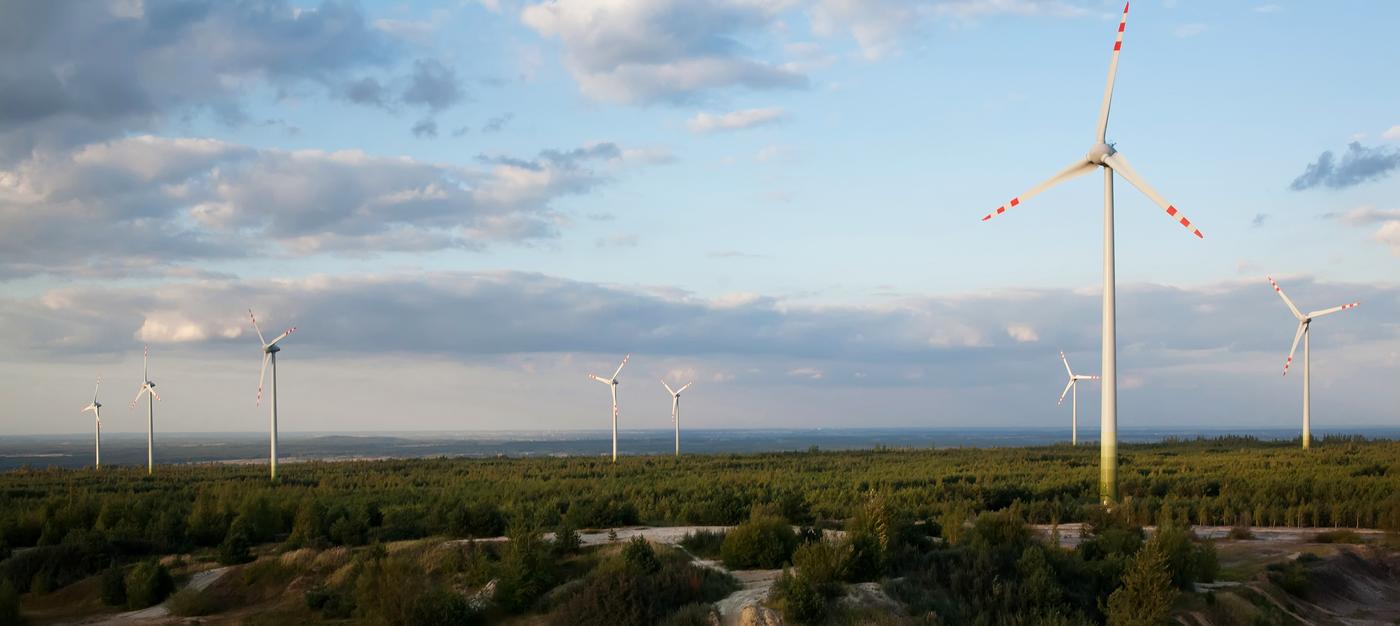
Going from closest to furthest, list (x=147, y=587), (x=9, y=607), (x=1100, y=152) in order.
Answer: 1. (x=9, y=607)
2. (x=147, y=587)
3. (x=1100, y=152)

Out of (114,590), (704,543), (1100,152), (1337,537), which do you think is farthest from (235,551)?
(1100,152)

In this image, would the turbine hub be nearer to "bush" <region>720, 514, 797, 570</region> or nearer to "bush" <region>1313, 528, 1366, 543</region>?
"bush" <region>1313, 528, 1366, 543</region>

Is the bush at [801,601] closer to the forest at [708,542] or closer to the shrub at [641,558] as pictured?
the forest at [708,542]

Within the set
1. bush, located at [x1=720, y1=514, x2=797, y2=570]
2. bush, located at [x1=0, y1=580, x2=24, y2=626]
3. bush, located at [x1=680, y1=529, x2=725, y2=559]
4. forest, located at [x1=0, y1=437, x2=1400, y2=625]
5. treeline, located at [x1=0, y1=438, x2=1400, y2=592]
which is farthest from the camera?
treeline, located at [x1=0, y1=438, x2=1400, y2=592]

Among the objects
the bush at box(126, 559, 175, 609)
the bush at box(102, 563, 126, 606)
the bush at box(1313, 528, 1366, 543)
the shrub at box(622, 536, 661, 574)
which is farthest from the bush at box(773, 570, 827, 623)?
the bush at box(1313, 528, 1366, 543)

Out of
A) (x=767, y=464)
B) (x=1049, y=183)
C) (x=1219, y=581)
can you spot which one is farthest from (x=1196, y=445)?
(x=1219, y=581)

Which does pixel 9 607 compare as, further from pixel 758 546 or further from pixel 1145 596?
pixel 1145 596
